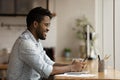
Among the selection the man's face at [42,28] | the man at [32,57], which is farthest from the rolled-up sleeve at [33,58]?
the man's face at [42,28]

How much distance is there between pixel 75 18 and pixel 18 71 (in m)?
2.82

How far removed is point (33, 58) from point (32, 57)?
0.01m

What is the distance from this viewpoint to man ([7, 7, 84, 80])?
2.18m

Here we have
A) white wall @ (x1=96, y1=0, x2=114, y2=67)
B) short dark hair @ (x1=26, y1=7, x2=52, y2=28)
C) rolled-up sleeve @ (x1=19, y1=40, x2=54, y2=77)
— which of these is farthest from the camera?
white wall @ (x1=96, y1=0, x2=114, y2=67)

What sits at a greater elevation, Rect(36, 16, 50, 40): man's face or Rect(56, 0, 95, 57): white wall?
Rect(56, 0, 95, 57): white wall

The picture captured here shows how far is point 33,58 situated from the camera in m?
2.16

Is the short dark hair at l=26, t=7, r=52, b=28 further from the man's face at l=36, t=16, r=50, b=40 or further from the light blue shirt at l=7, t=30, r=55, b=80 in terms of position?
the light blue shirt at l=7, t=30, r=55, b=80

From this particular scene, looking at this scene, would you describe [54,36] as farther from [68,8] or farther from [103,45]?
[103,45]

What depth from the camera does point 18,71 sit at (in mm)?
2227

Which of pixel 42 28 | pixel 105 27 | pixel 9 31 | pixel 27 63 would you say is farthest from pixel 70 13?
pixel 27 63

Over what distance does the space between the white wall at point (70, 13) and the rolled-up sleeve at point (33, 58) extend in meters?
2.74

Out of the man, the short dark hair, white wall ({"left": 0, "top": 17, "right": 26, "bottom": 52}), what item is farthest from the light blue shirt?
white wall ({"left": 0, "top": 17, "right": 26, "bottom": 52})

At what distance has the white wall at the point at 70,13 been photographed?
491 cm

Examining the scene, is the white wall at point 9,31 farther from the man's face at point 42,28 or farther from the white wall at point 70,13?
the man's face at point 42,28
